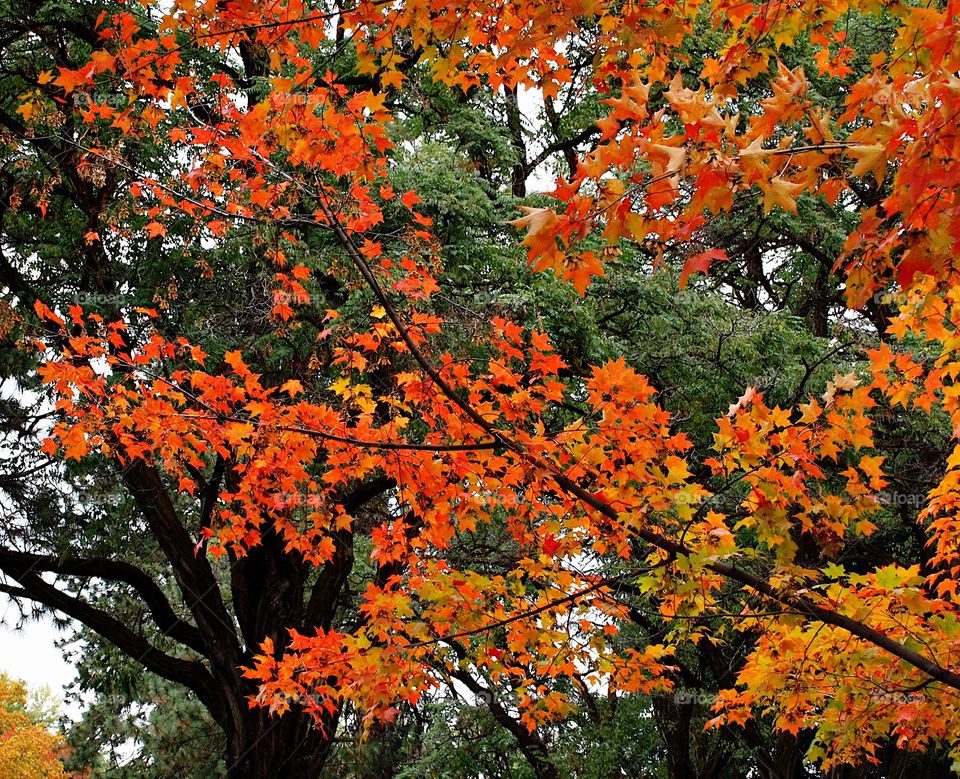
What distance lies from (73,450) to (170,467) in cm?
59

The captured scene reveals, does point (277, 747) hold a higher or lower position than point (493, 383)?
lower

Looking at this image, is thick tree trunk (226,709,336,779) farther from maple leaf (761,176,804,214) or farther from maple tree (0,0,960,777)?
maple leaf (761,176,804,214)

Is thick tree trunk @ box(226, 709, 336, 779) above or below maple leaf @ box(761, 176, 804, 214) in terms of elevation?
above

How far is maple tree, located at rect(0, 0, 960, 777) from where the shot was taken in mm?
2797

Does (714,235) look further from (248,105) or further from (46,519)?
(46,519)

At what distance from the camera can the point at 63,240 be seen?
945 cm

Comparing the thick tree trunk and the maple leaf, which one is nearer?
the maple leaf

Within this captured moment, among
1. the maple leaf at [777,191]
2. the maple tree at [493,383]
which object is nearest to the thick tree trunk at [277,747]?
the maple tree at [493,383]

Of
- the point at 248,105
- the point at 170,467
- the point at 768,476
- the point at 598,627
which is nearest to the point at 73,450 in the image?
the point at 170,467

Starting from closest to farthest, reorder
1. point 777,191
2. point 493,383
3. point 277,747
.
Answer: point 777,191 → point 493,383 → point 277,747

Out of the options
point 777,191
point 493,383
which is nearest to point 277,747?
point 493,383

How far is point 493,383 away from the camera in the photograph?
207 inches

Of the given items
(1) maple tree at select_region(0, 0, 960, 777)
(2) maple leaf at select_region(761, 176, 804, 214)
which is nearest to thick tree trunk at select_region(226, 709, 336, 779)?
(1) maple tree at select_region(0, 0, 960, 777)

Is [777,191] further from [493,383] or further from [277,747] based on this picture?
[277,747]
